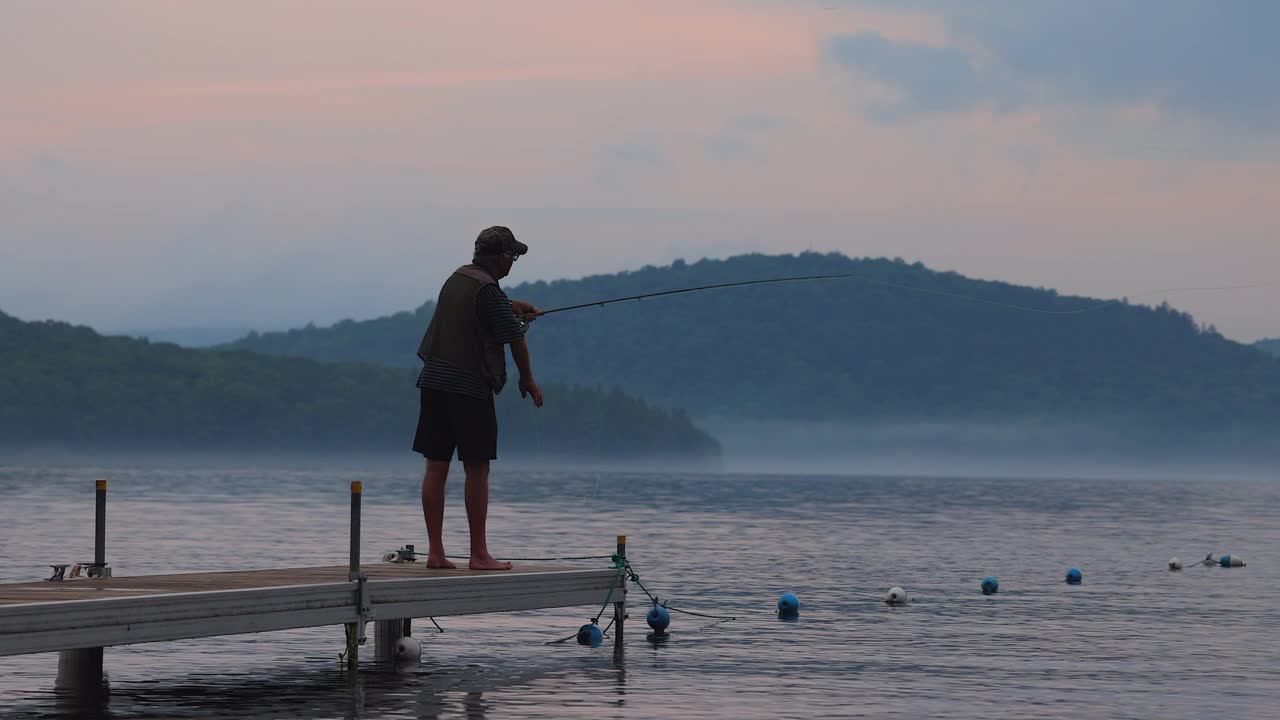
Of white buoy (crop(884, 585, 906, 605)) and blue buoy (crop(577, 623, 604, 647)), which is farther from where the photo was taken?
white buoy (crop(884, 585, 906, 605))

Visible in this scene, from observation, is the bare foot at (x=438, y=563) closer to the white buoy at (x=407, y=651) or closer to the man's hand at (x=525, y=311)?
the white buoy at (x=407, y=651)

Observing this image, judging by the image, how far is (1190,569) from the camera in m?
35.8

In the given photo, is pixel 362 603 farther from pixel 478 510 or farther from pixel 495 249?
pixel 495 249

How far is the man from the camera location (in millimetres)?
14734

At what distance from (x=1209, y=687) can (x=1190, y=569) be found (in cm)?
2136

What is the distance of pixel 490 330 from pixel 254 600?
2909 mm

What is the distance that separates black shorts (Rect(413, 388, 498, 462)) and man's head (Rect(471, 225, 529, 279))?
3.46 ft

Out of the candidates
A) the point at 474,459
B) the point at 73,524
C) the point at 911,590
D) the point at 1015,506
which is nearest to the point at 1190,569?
the point at 911,590

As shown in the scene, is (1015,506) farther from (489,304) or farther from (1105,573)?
(489,304)

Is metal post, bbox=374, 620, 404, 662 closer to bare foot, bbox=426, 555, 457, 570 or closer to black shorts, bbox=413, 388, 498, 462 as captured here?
bare foot, bbox=426, 555, 457, 570

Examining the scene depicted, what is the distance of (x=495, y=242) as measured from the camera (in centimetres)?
1496

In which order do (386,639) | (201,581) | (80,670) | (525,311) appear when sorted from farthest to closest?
(386,639) < (525,311) < (201,581) < (80,670)

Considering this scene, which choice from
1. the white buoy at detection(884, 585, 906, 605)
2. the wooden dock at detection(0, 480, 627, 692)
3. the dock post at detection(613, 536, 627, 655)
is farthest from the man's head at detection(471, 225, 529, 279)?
the white buoy at detection(884, 585, 906, 605)

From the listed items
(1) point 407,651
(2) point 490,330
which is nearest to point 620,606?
(1) point 407,651
